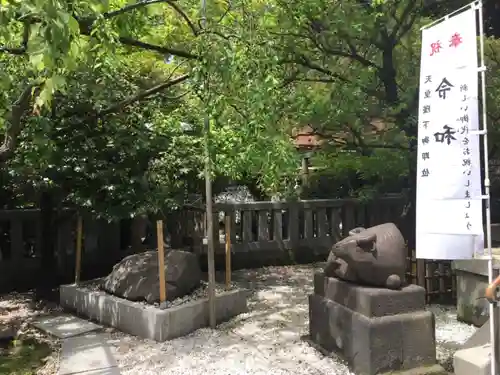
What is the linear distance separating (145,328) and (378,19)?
5927mm

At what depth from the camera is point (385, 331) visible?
14.3 feet

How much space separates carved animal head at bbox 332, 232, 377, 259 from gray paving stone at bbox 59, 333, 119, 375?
254 centimetres

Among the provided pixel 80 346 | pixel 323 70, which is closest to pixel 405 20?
pixel 323 70

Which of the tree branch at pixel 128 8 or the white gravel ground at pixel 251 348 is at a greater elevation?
the tree branch at pixel 128 8

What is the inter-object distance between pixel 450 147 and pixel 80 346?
438 cm

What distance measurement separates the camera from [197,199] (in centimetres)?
868

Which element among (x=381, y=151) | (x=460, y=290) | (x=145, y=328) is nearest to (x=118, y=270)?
(x=145, y=328)

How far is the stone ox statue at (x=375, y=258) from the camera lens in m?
4.56

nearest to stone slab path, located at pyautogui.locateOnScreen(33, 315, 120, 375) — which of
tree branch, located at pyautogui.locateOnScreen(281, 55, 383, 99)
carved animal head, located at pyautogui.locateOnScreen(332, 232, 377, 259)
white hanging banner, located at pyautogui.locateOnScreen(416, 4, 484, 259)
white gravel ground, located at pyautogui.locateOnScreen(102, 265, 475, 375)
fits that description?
white gravel ground, located at pyautogui.locateOnScreen(102, 265, 475, 375)

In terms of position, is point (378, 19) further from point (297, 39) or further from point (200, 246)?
point (200, 246)

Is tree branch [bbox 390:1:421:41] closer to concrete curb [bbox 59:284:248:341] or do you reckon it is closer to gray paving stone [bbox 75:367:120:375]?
concrete curb [bbox 59:284:248:341]

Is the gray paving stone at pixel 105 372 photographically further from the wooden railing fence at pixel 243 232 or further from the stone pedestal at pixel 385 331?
the wooden railing fence at pixel 243 232

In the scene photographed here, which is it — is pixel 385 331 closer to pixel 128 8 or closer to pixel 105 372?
pixel 105 372

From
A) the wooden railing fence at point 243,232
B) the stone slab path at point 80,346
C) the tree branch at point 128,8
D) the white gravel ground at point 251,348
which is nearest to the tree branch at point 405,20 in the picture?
the wooden railing fence at point 243,232
